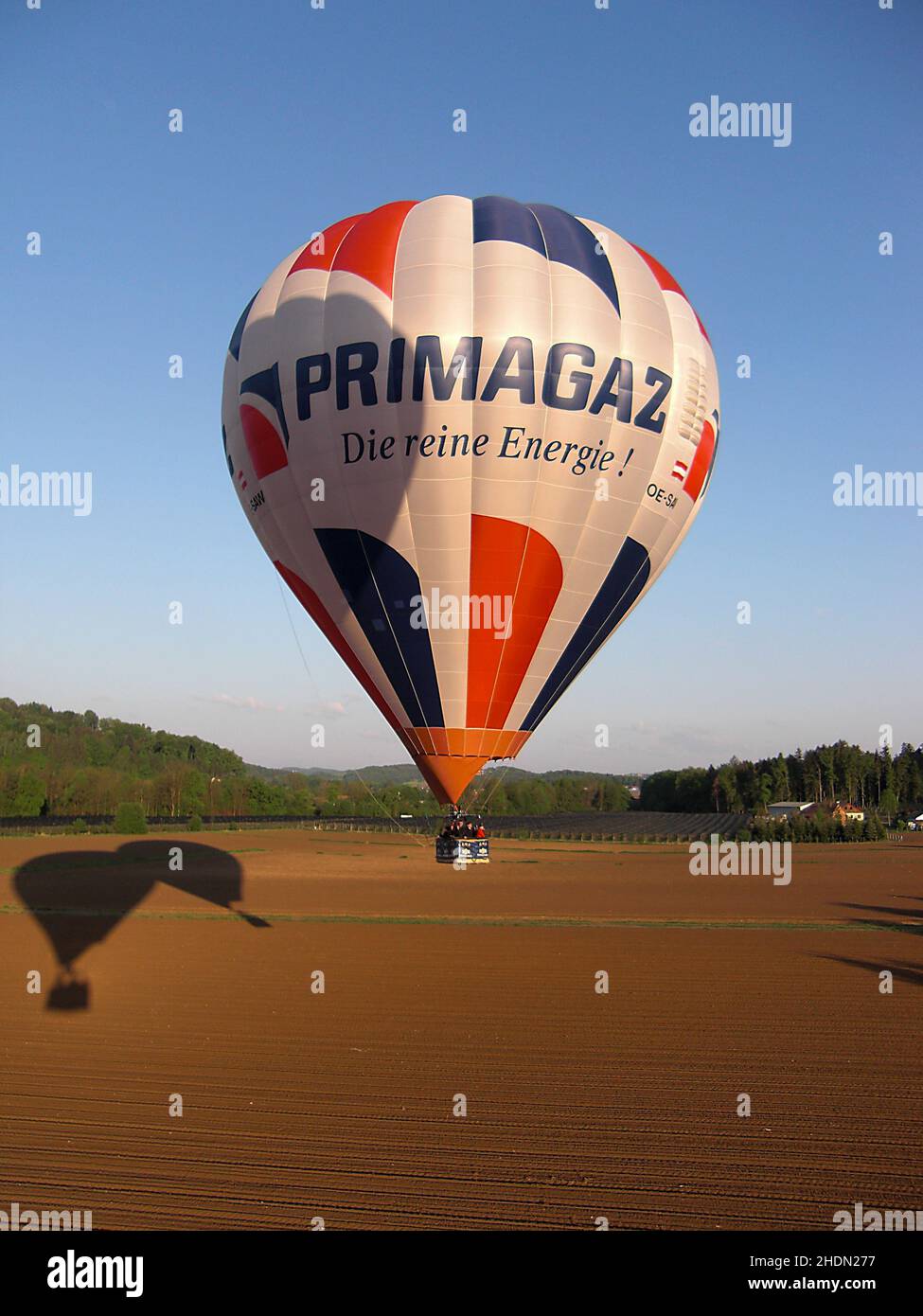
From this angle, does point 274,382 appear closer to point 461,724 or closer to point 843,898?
point 461,724

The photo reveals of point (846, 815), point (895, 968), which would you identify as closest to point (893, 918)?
point (895, 968)

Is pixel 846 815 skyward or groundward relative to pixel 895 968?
groundward

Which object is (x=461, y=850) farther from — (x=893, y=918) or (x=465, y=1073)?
(x=893, y=918)

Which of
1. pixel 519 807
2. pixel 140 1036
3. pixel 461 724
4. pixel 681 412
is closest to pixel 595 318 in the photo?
pixel 681 412

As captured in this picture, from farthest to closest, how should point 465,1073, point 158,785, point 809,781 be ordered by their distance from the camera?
1. point 809,781
2. point 158,785
3. point 465,1073

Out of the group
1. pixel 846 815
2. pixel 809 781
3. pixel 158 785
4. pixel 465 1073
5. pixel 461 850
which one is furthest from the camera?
pixel 809 781

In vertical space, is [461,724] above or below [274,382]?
below
